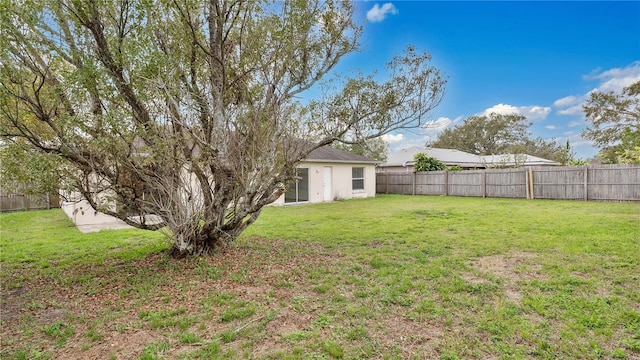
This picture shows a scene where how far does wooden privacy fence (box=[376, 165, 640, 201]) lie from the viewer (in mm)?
12383

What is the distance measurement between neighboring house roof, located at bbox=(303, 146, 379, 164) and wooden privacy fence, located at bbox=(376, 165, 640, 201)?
3335 mm

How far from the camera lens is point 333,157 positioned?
16.2m

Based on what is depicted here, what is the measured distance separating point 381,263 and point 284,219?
5.34 m

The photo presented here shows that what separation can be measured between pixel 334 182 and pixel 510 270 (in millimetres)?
11766

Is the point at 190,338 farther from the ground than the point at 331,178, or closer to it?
closer to it

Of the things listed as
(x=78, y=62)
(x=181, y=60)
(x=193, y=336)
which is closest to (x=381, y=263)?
(x=193, y=336)

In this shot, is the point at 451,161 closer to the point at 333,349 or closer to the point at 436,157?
the point at 436,157

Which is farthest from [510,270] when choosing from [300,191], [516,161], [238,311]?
[516,161]

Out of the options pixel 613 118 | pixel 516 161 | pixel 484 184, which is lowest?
pixel 484 184

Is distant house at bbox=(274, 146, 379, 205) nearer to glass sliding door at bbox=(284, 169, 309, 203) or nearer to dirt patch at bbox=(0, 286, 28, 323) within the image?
glass sliding door at bbox=(284, 169, 309, 203)

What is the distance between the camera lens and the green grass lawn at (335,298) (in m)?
2.76

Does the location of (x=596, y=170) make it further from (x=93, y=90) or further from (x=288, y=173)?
Answer: (x=93, y=90)

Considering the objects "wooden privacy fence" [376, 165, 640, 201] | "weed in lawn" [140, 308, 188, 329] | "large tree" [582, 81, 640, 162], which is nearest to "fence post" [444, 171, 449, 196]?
"wooden privacy fence" [376, 165, 640, 201]

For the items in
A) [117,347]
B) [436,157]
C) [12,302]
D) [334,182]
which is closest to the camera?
[117,347]
